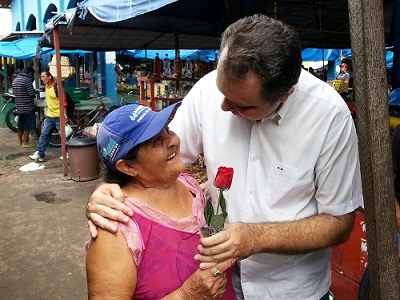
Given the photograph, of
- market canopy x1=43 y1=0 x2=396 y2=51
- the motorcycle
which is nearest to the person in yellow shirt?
market canopy x1=43 y1=0 x2=396 y2=51

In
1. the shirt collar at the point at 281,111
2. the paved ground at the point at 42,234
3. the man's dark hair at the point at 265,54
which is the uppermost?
the man's dark hair at the point at 265,54

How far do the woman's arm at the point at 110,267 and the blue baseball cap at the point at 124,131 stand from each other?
0.32 metres

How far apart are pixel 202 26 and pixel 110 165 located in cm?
642

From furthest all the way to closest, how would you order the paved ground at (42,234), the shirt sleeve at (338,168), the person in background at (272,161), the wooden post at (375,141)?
the paved ground at (42,234)
the shirt sleeve at (338,168)
the person in background at (272,161)
the wooden post at (375,141)

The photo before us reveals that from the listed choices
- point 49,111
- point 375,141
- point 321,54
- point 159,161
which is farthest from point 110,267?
point 321,54

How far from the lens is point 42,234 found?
5.16m

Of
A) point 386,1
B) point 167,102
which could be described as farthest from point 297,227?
point 386,1

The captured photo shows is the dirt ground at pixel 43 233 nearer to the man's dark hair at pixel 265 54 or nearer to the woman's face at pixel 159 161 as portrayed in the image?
the woman's face at pixel 159 161

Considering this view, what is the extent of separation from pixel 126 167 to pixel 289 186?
655mm

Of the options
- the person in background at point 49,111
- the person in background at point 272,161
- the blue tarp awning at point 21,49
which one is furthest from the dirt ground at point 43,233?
the blue tarp awning at point 21,49

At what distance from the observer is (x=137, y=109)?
1.63 metres

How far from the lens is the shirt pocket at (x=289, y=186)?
1.54 metres

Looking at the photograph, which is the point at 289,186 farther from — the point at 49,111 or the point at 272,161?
the point at 49,111

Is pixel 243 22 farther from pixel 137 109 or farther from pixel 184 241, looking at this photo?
pixel 184 241
